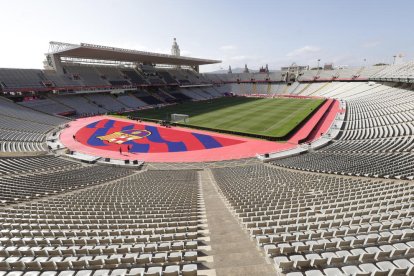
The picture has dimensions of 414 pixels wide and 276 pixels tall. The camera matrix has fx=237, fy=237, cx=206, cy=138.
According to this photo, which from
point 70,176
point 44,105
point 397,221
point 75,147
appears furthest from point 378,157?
point 44,105

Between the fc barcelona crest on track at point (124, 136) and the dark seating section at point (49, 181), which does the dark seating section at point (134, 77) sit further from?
the dark seating section at point (49, 181)

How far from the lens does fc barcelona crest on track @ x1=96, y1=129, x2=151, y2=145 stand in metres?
44.2

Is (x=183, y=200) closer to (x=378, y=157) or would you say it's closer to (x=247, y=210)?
(x=247, y=210)

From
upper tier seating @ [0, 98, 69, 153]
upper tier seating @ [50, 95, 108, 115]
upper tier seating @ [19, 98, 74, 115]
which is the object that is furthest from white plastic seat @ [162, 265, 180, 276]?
upper tier seating @ [50, 95, 108, 115]

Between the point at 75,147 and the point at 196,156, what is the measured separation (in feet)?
69.5

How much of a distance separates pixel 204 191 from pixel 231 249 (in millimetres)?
10568

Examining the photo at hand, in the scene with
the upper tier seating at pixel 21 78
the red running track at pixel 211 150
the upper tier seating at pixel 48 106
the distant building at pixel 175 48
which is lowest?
the red running track at pixel 211 150

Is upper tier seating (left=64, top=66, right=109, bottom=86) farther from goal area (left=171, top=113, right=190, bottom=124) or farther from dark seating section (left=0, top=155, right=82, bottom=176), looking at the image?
dark seating section (left=0, top=155, right=82, bottom=176)

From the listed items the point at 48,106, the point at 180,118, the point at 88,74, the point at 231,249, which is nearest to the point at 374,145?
the point at 231,249

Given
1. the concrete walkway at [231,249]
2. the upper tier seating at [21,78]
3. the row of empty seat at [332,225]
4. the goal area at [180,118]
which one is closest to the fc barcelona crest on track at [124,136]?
the goal area at [180,118]

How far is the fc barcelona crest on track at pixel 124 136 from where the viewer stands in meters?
44.2

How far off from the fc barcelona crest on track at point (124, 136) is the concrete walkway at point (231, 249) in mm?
33910

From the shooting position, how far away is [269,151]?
119 feet

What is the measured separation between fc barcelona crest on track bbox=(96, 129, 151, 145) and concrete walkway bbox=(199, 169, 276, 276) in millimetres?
33910
